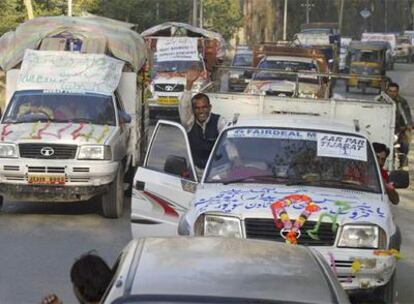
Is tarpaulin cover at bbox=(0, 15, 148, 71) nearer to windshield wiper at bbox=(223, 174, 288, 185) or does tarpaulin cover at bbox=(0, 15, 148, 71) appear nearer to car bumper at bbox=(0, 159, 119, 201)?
car bumper at bbox=(0, 159, 119, 201)

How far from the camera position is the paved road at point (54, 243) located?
8.58 m

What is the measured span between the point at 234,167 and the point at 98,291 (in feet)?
11.2

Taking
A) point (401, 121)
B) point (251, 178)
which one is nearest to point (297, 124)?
point (251, 178)

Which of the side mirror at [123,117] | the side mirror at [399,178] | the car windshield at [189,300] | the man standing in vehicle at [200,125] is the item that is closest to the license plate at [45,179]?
the side mirror at [123,117]

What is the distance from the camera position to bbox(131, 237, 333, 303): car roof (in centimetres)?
329

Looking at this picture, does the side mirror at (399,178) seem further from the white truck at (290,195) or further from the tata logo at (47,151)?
the tata logo at (47,151)

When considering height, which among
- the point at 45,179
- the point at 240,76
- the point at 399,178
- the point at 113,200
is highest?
the point at 399,178

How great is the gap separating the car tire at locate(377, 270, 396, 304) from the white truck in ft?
0.04

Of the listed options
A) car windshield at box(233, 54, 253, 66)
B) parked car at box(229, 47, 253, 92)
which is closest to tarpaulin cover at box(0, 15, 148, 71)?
parked car at box(229, 47, 253, 92)

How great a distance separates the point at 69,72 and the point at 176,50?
15.4 metres

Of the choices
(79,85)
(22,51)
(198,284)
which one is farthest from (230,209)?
(22,51)

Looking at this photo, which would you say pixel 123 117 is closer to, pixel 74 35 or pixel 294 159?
pixel 74 35

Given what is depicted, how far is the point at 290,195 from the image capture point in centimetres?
702

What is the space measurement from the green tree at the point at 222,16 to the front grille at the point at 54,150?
62789 mm
